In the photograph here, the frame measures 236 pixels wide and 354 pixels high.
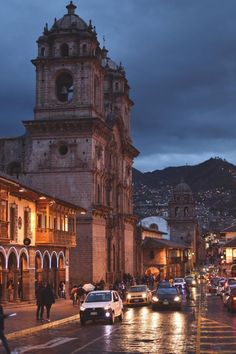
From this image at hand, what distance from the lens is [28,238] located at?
44062mm

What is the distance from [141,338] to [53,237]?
994 inches

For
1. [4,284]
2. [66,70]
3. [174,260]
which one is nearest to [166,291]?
[4,284]

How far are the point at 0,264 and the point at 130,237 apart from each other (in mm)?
42725

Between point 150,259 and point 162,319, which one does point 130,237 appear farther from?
point 162,319

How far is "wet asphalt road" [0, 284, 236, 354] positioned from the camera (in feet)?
64.3

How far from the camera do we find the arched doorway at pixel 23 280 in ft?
146

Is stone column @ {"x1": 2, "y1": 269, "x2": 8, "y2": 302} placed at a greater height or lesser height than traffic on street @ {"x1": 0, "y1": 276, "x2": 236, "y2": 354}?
greater

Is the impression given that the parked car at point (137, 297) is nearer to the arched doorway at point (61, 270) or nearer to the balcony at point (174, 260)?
the arched doorway at point (61, 270)

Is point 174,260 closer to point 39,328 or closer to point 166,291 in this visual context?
point 166,291

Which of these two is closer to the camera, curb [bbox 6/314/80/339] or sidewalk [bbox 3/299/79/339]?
curb [bbox 6/314/80/339]

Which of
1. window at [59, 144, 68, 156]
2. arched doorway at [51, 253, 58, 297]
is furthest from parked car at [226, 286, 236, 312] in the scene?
window at [59, 144, 68, 156]

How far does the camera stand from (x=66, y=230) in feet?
174

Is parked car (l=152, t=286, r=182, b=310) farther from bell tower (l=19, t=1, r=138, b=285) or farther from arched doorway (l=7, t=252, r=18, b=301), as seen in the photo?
bell tower (l=19, t=1, r=138, b=285)

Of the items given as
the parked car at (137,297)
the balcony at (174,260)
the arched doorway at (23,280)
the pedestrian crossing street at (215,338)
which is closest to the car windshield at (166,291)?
the parked car at (137,297)
